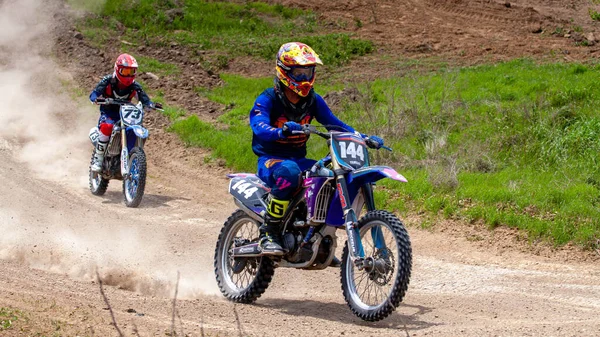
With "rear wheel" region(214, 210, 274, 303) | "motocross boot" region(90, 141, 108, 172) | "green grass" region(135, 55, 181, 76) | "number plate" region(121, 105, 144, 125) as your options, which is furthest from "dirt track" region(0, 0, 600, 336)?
"green grass" region(135, 55, 181, 76)

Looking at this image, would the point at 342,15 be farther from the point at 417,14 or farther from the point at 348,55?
the point at 348,55

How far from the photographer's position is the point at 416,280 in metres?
9.09

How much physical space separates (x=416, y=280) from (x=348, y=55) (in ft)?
47.9

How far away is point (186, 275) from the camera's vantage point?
9312 millimetres

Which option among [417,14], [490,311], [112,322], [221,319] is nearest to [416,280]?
[490,311]

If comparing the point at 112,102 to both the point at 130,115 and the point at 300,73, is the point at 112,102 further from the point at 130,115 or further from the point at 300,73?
the point at 300,73

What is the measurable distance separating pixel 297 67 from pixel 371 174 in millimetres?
1276

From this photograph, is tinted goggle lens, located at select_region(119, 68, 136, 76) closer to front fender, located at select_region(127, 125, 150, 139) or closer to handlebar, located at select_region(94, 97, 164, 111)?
handlebar, located at select_region(94, 97, 164, 111)

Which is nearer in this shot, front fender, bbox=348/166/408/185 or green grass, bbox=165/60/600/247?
front fender, bbox=348/166/408/185

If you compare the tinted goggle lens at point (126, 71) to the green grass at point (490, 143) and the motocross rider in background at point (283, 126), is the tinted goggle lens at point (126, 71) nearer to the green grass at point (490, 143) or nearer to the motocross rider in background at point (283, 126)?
the green grass at point (490, 143)

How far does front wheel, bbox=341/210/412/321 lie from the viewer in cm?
639

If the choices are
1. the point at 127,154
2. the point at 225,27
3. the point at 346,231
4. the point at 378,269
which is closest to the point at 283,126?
the point at 346,231

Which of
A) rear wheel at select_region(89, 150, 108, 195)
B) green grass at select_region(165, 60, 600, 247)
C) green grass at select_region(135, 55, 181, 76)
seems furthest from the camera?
green grass at select_region(135, 55, 181, 76)

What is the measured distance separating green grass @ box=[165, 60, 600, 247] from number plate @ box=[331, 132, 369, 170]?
415 cm
